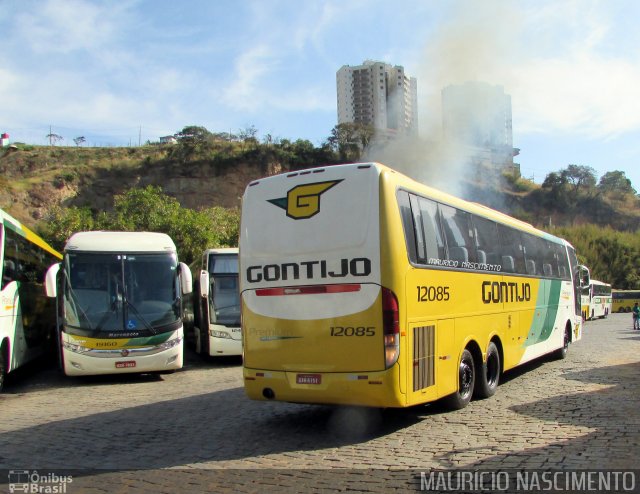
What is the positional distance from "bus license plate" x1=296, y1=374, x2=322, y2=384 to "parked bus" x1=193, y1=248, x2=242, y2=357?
8.25 meters

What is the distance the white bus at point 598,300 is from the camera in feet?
131

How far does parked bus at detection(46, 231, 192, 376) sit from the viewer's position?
12.2m

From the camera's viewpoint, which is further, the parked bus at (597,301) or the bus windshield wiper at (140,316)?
the parked bus at (597,301)

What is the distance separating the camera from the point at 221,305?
15930mm

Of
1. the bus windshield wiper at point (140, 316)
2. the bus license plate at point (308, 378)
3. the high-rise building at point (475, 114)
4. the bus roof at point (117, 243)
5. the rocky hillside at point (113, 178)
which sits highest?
the rocky hillside at point (113, 178)

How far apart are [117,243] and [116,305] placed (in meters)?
1.46

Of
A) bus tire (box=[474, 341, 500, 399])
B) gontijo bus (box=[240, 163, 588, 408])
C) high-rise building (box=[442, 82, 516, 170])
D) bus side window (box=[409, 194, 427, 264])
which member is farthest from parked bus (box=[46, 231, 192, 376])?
high-rise building (box=[442, 82, 516, 170])

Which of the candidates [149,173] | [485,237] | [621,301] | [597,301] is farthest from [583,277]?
[149,173]

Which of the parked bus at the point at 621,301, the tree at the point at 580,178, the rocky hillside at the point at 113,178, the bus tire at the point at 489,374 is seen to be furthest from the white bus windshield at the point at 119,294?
the tree at the point at 580,178

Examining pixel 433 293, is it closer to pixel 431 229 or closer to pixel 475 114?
pixel 431 229

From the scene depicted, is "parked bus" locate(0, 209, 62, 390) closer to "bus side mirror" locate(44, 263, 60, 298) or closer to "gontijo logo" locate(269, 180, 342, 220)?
"bus side mirror" locate(44, 263, 60, 298)

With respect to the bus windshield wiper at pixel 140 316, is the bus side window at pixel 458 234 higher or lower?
higher

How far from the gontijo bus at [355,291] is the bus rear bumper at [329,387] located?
0.01 m

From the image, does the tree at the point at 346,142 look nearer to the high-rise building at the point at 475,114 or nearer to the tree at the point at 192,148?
the tree at the point at 192,148
